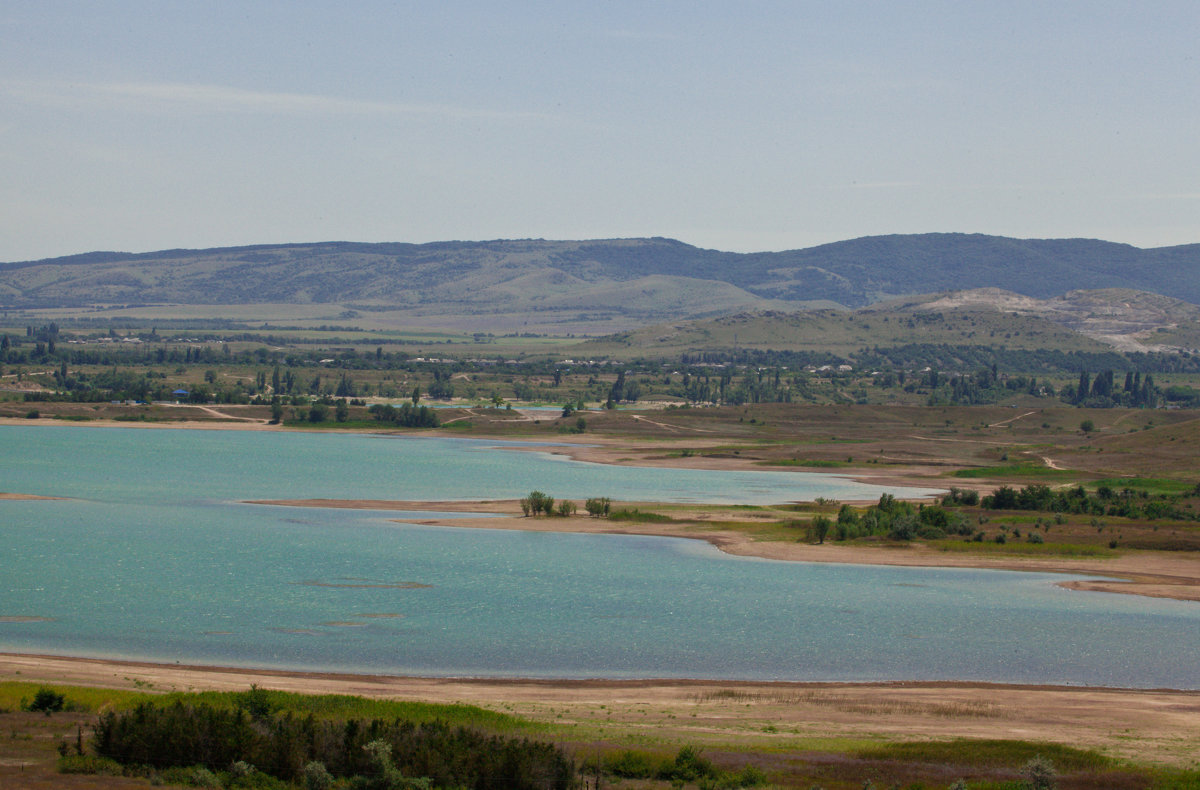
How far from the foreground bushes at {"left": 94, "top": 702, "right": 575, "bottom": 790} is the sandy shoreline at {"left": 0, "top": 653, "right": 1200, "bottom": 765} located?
523 centimetres

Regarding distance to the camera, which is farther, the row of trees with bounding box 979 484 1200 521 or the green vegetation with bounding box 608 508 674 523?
the row of trees with bounding box 979 484 1200 521

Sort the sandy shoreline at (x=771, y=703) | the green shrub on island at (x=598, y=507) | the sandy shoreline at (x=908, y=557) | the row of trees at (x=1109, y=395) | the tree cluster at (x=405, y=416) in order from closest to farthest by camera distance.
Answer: the sandy shoreline at (x=771, y=703), the sandy shoreline at (x=908, y=557), the green shrub on island at (x=598, y=507), the tree cluster at (x=405, y=416), the row of trees at (x=1109, y=395)

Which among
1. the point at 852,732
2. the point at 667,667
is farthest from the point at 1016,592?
the point at 852,732

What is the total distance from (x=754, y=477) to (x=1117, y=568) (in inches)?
1822

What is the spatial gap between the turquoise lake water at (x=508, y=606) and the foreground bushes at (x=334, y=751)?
11.5 metres

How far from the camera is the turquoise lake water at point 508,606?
132ft

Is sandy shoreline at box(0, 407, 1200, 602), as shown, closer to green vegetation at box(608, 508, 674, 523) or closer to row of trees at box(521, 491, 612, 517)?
row of trees at box(521, 491, 612, 517)

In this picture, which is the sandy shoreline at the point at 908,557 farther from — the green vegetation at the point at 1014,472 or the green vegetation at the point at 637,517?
the green vegetation at the point at 1014,472

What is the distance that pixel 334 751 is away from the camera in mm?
25938

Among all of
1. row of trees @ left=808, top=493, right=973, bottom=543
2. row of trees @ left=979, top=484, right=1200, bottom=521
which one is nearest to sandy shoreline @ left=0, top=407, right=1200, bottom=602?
row of trees @ left=808, top=493, right=973, bottom=543

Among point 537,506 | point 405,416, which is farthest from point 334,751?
point 405,416

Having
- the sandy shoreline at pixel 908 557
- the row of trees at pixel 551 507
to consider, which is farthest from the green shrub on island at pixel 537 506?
the sandy shoreline at pixel 908 557

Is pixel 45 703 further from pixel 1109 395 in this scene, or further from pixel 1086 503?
pixel 1109 395

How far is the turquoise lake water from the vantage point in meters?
40.3
